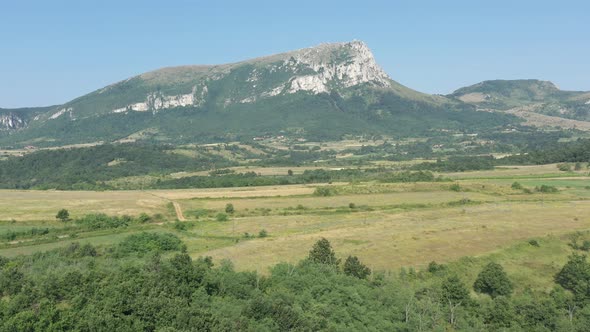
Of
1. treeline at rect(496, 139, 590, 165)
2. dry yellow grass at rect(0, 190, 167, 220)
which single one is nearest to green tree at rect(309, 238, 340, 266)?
dry yellow grass at rect(0, 190, 167, 220)

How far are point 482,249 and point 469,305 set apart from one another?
63.9ft

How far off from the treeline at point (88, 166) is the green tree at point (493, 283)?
106284 mm

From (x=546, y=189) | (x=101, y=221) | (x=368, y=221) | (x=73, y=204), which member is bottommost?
(x=546, y=189)

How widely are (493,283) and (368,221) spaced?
1288 inches

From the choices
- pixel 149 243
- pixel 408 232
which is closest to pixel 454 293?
pixel 408 232

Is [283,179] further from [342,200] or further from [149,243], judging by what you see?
[149,243]

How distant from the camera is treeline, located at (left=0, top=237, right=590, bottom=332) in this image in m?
32.6

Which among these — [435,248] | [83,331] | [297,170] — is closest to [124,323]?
[83,331]

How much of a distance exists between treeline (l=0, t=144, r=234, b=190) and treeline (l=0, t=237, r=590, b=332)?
10020 centimetres

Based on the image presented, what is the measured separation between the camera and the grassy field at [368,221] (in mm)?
62000

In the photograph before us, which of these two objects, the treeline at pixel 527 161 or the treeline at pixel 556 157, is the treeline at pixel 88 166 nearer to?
the treeline at pixel 527 161

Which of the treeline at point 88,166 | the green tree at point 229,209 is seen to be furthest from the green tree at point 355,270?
the treeline at point 88,166

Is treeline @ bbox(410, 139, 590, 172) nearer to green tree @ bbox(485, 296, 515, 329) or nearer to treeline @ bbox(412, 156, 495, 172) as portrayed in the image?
treeline @ bbox(412, 156, 495, 172)

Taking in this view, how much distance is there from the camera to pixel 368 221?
82.8 metres
